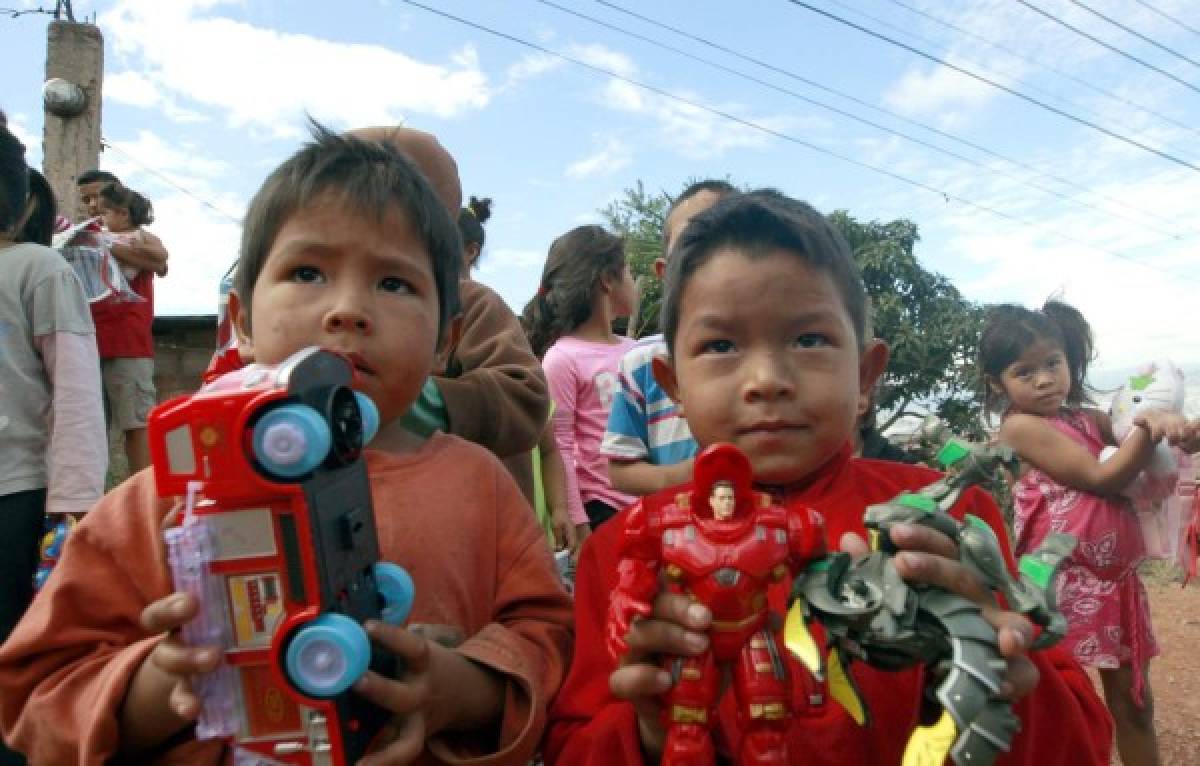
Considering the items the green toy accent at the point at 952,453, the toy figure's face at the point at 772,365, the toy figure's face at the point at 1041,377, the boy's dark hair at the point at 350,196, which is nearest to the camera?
the green toy accent at the point at 952,453

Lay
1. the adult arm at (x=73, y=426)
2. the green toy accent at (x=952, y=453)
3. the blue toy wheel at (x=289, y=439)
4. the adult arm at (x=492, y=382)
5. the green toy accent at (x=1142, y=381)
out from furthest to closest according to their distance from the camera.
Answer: the green toy accent at (x=1142, y=381)
the adult arm at (x=73, y=426)
the adult arm at (x=492, y=382)
the green toy accent at (x=952, y=453)
the blue toy wheel at (x=289, y=439)

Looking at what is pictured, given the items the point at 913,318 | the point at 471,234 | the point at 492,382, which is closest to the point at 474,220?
the point at 471,234

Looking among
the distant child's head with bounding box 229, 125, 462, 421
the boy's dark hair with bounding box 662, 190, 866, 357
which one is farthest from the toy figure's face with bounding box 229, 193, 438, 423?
the boy's dark hair with bounding box 662, 190, 866, 357

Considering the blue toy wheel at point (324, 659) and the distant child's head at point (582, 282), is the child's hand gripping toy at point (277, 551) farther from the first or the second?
the distant child's head at point (582, 282)

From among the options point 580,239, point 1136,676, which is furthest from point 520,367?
point 1136,676

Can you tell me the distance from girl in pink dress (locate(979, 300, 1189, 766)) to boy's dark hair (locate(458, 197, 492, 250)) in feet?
7.49

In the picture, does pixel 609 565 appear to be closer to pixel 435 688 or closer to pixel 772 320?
pixel 435 688

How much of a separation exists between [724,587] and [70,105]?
868 cm

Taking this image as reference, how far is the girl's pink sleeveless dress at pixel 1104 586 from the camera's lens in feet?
11.3

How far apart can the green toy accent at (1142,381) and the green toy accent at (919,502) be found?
2.78m

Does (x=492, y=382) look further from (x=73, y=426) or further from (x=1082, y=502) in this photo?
(x=1082, y=502)

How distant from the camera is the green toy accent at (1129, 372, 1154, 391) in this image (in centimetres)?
332

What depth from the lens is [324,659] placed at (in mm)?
970

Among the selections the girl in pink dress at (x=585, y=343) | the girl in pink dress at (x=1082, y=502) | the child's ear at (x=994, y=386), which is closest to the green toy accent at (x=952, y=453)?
the girl in pink dress at (x=585, y=343)
